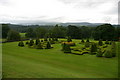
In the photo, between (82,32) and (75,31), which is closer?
(75,31)

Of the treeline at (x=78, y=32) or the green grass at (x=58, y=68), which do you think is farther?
the treeline at (x=78, y=32)

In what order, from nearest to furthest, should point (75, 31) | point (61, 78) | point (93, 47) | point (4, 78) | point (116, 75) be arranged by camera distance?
point (4, 78) < point (61, 78) < point (116, 75) < point (93, 47) < point (75, 31)

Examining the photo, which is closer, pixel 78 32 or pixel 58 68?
pixel 58 68

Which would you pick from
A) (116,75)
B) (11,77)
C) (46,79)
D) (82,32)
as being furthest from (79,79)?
(82,32)

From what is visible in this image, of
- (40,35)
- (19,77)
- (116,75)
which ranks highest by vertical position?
(40,35)

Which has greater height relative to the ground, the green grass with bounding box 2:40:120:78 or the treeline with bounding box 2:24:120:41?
the treeline with bounding box 2:24:120:41

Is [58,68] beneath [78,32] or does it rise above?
beneath

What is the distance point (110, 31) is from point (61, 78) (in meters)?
40.8

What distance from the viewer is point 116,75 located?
889 cm

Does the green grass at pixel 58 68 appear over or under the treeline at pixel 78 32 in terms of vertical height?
under

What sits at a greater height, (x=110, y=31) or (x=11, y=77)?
(x=110, y=31)

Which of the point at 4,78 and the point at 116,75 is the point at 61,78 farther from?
the point at 116,75

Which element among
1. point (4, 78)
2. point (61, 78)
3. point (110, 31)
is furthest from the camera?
point (110, 31)

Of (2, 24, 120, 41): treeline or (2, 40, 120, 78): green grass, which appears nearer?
(2, 40, 120, 78): green grass
